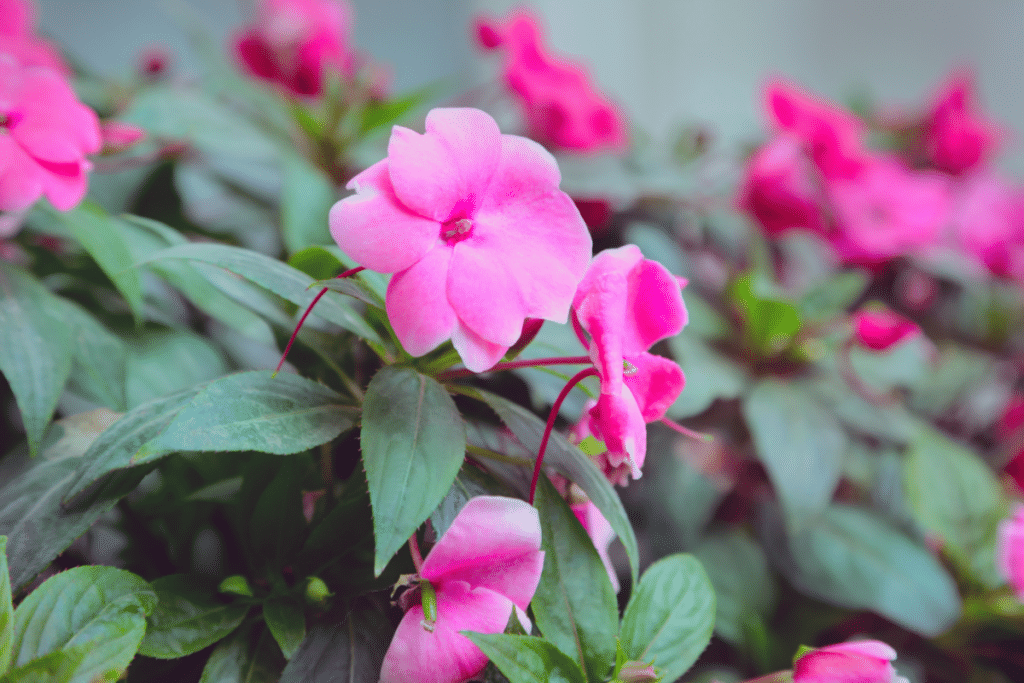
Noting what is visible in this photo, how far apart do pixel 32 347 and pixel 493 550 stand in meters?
0.33

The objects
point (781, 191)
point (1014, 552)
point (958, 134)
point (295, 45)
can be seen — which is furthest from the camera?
point (958, 134)

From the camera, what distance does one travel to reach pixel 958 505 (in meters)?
0.68

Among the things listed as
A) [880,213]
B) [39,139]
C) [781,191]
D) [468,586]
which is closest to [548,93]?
[781,191]

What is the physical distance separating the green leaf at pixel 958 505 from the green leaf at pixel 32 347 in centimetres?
76

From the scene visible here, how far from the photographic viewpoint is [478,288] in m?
0.29

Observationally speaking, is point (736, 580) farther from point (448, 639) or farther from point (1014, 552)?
point (448, 639)

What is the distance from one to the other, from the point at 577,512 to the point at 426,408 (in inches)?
5.1

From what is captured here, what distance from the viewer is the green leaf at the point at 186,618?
322 mm

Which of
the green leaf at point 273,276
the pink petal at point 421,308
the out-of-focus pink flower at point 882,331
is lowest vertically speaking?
the out-of-focus pink flower at point 882,331

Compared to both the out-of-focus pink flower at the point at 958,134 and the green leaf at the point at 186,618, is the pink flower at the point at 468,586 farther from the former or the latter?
the out-of-focus pink flower at the point at 958,134

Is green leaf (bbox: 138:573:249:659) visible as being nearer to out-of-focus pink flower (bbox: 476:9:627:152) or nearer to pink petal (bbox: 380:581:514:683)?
pink petal (bbox: 380:581:514:683)

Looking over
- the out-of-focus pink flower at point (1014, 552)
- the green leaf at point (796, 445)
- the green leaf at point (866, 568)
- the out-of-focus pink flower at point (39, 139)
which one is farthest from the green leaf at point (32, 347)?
the out-of-focus pink flower at point (1014, 552)

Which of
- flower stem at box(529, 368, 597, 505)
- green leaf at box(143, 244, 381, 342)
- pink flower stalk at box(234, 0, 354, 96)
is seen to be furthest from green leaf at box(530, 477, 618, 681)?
pink flower stalk at box(234, 0, 354, 96)

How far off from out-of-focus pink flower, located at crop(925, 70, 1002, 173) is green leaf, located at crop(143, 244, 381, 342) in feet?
3.84
